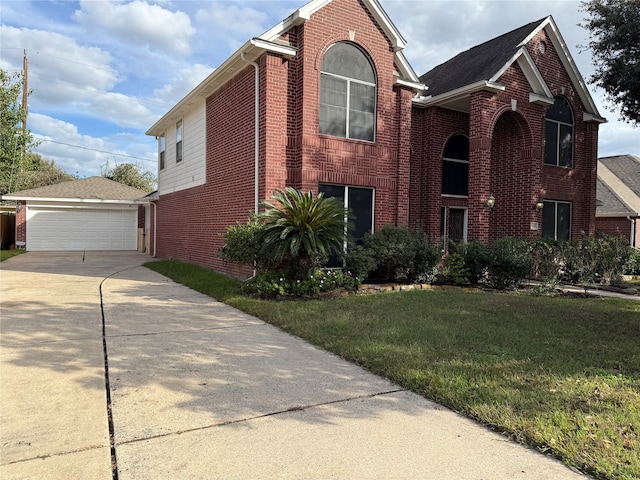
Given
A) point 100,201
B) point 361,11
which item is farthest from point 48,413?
point 100,201

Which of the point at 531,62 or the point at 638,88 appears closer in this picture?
the point at 638,88

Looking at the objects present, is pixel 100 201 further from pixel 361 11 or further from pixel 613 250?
pixel 613 250

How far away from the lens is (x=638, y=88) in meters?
11.6

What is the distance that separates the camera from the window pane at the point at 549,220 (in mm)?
14219

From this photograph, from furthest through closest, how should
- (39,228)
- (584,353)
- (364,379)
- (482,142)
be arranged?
(39,228) < (482,142) < (584,353) < (364,379)

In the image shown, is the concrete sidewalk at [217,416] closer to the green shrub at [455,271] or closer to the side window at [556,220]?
the green shrub at [455,271]

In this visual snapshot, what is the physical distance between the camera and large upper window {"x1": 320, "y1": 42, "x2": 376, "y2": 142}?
10.3 metres

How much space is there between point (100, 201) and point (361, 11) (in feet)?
53.1

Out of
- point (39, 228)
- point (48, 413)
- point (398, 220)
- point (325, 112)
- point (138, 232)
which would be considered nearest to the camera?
point (48, 413)

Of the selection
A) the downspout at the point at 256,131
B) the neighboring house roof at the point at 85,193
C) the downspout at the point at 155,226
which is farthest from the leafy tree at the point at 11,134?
the downspout at the point at 256,131

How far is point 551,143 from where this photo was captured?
560 inches

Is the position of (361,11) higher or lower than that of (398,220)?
higher

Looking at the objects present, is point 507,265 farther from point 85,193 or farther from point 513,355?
point 85,193

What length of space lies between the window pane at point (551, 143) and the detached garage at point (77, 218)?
16.8m
